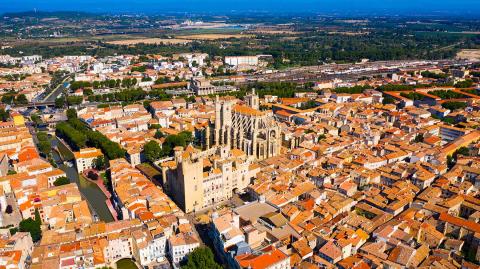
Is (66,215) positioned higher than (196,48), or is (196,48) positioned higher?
(196,48)

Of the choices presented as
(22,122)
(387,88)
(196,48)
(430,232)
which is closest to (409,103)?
(387,88)

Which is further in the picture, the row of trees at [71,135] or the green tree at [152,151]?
the row of trees at [71,135]

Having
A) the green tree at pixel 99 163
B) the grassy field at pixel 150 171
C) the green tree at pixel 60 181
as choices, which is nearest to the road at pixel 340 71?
the grassy field at pixel 150 171

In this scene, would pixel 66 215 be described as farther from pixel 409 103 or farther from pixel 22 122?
pixel 409 103

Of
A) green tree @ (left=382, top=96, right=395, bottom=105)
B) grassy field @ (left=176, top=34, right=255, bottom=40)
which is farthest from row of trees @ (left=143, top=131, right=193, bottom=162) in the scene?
grassy field @ (left=176, top=34, right=255, bottom=40)

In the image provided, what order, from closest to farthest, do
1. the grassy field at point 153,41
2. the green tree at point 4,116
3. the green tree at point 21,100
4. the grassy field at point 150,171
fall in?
the grassy field at point 150,171
the green tree at point 4,116
the green tree at point 21,100
the grassy field at point 153,41

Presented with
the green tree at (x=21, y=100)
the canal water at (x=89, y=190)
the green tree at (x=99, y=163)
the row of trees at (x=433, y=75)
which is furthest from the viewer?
the row of trees at (x=433, y=75)

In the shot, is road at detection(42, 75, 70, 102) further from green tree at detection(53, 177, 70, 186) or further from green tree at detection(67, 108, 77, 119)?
green tree at detection(53, 177, 70, 186)

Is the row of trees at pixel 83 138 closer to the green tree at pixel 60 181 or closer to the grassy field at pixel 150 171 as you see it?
the grassy field at pixel 150 171
